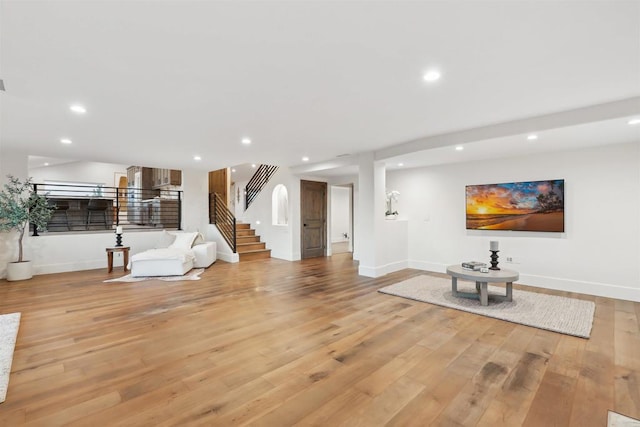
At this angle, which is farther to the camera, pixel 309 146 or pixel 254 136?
pixel 309 146

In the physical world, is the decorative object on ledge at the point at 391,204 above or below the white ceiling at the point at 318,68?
below

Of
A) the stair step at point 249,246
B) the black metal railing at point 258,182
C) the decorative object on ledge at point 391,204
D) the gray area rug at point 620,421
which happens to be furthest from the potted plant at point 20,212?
the gray area rug at point 620,421

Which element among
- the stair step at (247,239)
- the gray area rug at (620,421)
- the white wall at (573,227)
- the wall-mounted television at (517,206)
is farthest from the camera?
the stair step at (247,239)

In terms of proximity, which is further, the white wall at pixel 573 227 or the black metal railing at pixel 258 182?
the black metal railing at pixel 258 182

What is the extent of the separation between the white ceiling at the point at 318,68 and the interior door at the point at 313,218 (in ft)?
12.9

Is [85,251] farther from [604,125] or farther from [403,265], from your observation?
[604,125]

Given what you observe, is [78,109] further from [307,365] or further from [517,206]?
[517,206]

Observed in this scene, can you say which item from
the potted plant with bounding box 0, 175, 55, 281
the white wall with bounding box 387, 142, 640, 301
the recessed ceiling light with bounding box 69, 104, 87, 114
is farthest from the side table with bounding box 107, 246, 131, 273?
the white wall with bounding box 387, 142, 640, 301

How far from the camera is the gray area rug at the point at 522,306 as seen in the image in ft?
11.0

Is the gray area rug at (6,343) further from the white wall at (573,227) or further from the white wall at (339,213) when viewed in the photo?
the white wall at (339,213)

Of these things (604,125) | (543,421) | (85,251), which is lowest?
(543,421)

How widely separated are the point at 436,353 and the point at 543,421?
0.92m

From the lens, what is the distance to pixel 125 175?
12.1m

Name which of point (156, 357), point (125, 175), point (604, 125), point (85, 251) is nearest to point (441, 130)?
point (604, 125)
